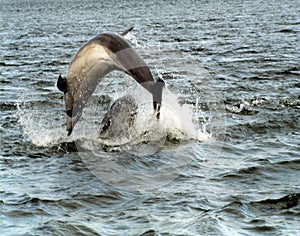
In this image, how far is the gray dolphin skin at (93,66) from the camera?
33.3 feet

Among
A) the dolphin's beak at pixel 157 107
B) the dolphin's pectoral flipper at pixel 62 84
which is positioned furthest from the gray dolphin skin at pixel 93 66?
the dolphin's beak at pixel 157 107

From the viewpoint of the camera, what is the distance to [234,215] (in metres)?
8.15

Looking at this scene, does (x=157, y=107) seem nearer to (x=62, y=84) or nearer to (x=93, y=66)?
(x=93, y=66)

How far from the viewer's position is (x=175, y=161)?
1076 centimetres

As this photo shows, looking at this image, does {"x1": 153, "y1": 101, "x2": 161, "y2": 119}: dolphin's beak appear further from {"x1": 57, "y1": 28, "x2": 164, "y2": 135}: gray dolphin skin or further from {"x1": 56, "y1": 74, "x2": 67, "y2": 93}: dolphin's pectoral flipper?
{"x1": 56, "y1": 74, "x2": 67, "y2": 93}: dolphin's pectoral flipper

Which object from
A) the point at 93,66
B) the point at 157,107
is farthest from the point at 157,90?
the point at 93,66

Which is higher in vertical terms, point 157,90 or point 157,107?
point 157,90

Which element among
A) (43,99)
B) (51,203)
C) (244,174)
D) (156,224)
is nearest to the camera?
(156,224)

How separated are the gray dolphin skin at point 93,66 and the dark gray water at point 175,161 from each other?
851mm

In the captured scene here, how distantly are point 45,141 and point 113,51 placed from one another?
2953mm

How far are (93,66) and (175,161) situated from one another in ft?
7.22

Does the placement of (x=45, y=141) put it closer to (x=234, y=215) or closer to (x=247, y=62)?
(x=234, y=215)

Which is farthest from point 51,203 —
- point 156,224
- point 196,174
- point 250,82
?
point 250,82

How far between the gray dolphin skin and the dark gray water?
85 cm
